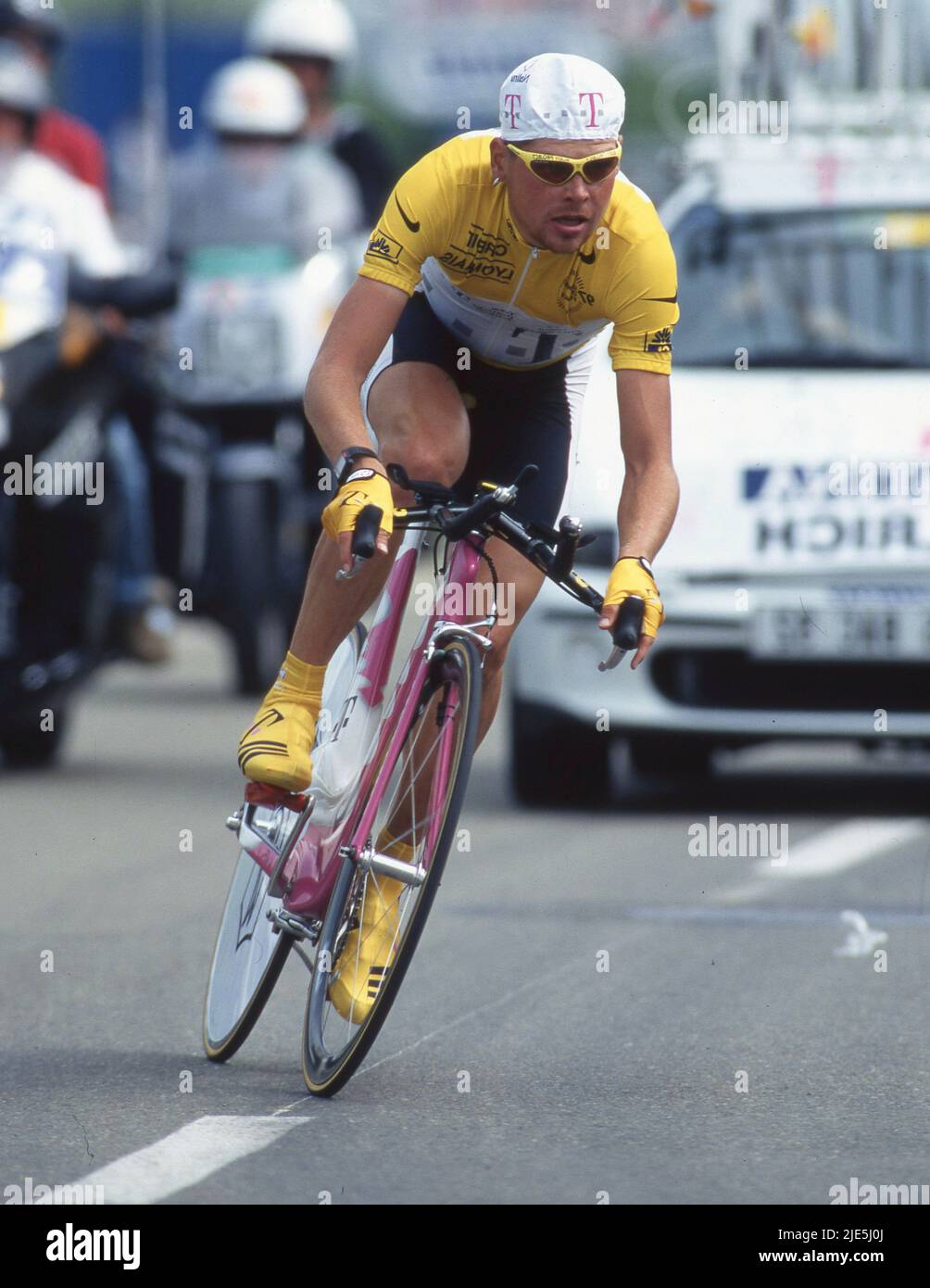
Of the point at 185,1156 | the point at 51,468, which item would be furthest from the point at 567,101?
the point at 51,468

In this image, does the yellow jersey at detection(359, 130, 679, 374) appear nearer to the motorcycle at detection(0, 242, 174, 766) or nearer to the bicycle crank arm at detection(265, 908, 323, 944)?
the bicycle crank arm at detection(265, 908, 323, 944)

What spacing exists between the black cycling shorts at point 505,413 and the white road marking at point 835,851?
8.61 feet

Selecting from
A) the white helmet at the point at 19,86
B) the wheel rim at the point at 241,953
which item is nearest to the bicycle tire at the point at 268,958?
the wheel rim at the point at 241,953

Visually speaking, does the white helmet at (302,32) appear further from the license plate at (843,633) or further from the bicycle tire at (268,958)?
the bicycle tire at (268,958)

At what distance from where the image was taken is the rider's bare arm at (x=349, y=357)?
5.74 metres

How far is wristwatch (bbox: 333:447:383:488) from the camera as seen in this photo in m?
5.62

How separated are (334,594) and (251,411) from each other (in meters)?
8.09

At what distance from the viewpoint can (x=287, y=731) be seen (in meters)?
6.11

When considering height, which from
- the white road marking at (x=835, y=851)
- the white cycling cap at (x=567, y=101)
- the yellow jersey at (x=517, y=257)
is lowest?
the white road marking at (x=835, y=851)

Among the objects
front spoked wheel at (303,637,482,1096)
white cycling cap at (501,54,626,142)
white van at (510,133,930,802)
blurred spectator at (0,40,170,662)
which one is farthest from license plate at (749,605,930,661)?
white cycling cap at (501,54,626,142)

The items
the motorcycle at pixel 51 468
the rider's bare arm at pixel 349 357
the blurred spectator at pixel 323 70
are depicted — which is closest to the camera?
the rider's bare arm at pixel 349 357

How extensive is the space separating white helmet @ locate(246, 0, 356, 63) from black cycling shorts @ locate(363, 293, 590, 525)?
944 cm
